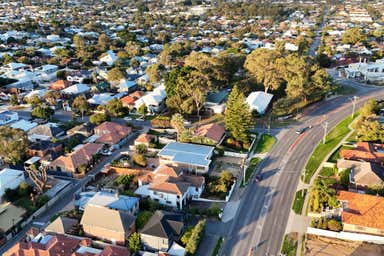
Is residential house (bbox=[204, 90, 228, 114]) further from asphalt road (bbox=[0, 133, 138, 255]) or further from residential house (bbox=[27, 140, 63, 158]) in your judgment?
residential house (bbox=[27, 140, 63, 158])

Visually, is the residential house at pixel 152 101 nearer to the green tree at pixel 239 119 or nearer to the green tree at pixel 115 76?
the green tree at pixel 115 76

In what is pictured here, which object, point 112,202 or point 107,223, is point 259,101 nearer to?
point 112,202

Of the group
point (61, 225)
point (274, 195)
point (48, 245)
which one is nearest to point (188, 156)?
point (274, 195)

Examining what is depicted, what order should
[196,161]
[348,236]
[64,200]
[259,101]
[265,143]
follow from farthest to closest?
[259,101] → [265,143] → [196,161] → [64,200] → [348,236]

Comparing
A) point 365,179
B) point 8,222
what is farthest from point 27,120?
point 365,179

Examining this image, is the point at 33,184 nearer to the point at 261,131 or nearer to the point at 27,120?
the point at 27,120

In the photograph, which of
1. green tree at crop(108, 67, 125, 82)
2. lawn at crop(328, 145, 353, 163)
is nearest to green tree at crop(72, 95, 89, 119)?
green tree at crop(108, 67, 125, 82)
